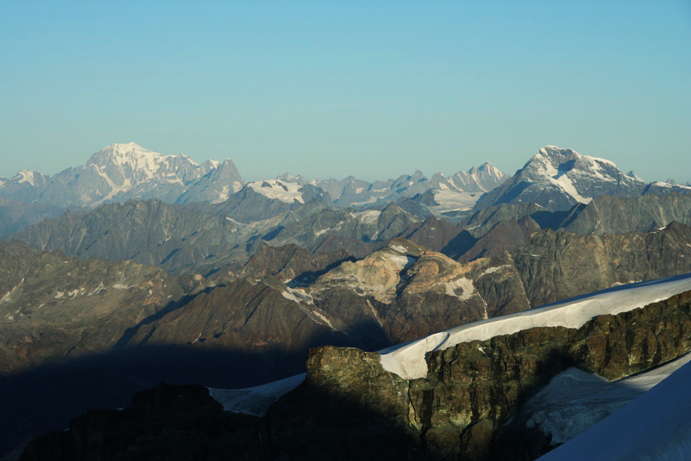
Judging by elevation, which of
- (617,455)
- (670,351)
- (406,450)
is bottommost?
(406,450)

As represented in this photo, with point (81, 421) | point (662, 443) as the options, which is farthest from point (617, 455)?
point (81, 421)

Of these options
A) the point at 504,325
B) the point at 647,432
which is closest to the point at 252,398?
the point at 504,325

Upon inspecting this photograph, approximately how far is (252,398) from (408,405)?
32.4 m

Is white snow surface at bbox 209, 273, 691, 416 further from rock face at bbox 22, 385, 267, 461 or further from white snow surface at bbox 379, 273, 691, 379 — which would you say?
rock face at bbox 22, 385, 267, 461

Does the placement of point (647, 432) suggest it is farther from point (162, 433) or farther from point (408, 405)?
point (162, 433)

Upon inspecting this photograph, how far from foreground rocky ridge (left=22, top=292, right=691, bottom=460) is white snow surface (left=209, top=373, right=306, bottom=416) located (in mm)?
2987

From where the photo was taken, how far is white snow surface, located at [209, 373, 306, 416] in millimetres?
176875

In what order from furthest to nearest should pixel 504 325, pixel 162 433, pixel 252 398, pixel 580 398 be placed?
pixel 504 325, pixel 252 398, pixel 162 433, pixel 580 398

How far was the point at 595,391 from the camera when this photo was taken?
169500mm

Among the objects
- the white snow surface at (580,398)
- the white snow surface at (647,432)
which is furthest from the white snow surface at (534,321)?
the white snow surface at (647,432)

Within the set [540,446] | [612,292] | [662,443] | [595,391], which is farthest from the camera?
[612,292]

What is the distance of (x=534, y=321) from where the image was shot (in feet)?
624

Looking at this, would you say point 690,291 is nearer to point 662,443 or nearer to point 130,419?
point 130,419

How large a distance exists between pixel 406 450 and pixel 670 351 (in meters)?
56.1
